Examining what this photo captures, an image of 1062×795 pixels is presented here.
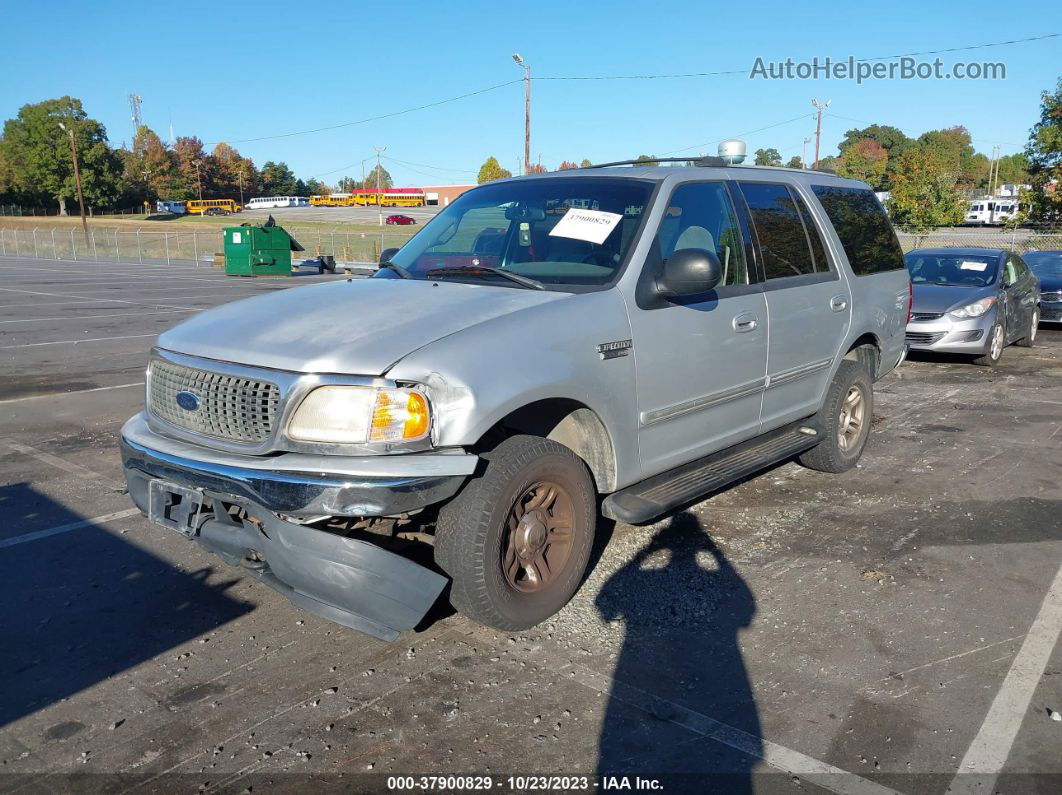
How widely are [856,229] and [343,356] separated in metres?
4.39

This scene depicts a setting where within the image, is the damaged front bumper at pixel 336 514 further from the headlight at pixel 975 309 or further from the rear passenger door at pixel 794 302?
the headlight at pixel 975 309

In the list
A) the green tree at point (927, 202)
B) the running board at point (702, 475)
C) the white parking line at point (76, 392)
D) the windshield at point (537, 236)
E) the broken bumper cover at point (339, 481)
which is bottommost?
the white parking line at point (76, 392)

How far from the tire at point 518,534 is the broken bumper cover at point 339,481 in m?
0.16

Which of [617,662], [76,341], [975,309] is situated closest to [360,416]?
[617,662]

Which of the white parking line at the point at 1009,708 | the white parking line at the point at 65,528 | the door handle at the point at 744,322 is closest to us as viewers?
the white parking line at the point at 1009,708

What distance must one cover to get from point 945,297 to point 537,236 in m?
9.11

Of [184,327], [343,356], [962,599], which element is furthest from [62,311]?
[962,599]

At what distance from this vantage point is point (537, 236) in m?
4.56

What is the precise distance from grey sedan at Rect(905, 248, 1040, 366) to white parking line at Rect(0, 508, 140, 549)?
9778 millimetres

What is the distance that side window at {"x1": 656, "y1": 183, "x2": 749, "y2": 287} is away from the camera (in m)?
4.50

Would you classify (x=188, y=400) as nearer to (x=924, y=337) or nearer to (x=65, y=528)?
(x=65, y=528)

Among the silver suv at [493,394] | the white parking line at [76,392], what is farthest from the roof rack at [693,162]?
the white parking line at [76,392]

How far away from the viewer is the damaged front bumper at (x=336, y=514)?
314cm

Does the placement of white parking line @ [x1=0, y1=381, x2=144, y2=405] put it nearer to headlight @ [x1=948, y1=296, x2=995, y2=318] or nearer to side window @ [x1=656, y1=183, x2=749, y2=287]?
side window @ [x1=656, y1=183, x2=749, y2=287]
